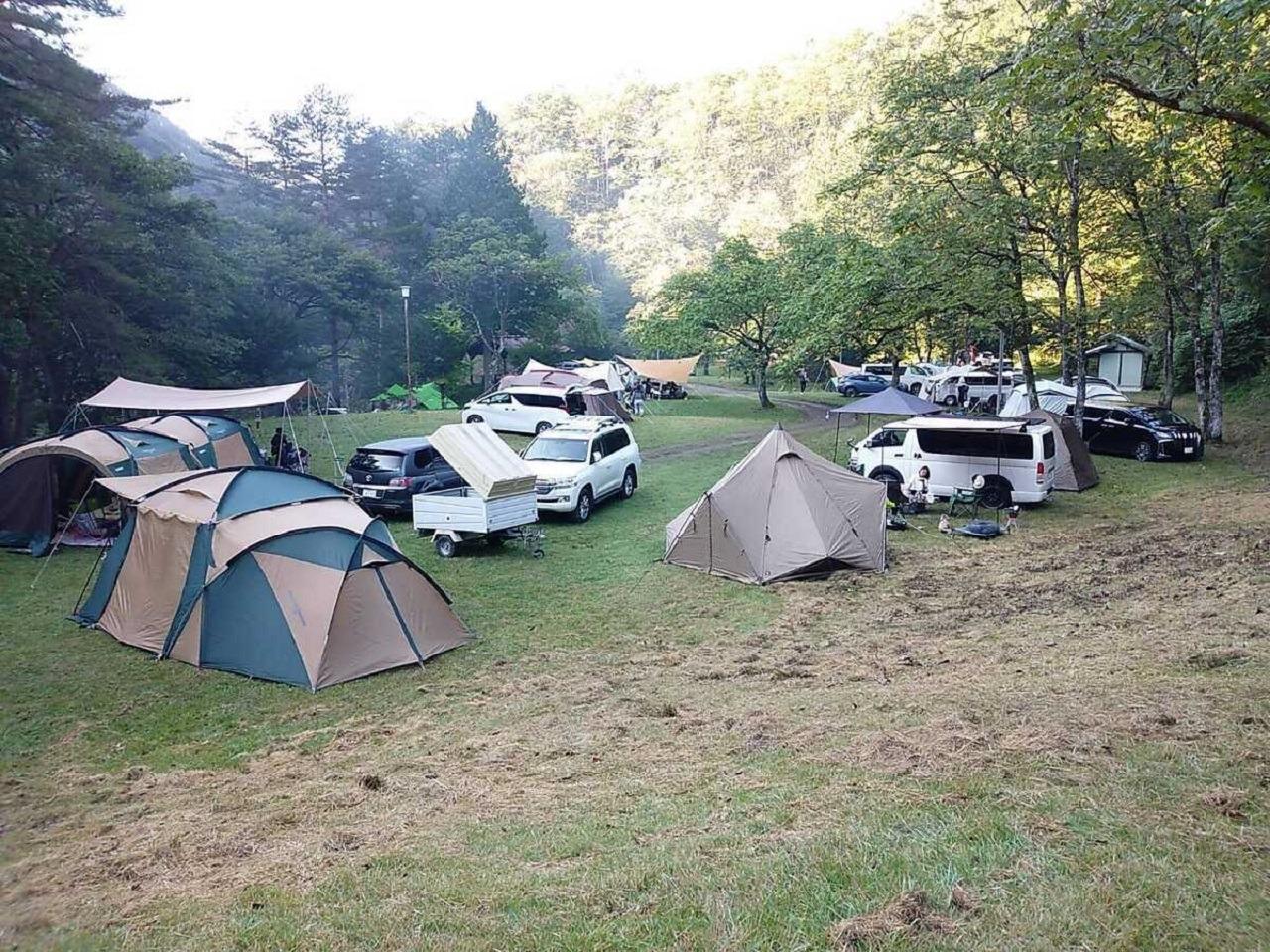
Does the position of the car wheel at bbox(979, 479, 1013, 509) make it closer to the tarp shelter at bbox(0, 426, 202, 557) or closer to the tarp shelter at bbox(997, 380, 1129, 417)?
the tarp shelter at bbox(997, 380, 1129, 417)

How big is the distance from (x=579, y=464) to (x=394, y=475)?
336 centimetres

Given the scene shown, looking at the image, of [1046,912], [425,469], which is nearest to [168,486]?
[425,469]

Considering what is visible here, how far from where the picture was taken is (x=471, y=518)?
12.7m

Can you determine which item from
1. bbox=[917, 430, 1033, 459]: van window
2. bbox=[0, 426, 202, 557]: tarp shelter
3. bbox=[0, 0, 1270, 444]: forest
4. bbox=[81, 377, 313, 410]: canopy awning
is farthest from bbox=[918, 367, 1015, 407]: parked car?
bbox=[0, 426, 202, 557]: tarp shelter

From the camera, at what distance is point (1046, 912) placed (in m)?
3.36

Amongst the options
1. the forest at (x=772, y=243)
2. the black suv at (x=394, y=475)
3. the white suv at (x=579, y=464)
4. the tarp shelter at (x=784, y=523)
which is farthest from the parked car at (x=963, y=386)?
the black suv at (x=394, y=475)

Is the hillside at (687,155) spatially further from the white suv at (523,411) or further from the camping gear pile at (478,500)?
the camping gear pile at (478,500)

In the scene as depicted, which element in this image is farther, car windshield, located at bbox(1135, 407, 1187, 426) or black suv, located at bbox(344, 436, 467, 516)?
car windshield, located at bbox(1135, 407, 1187, 426)

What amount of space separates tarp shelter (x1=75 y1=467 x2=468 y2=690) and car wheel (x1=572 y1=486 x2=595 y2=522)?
606 cm

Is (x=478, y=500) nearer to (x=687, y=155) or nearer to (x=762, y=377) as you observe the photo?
(x=762, y=377)

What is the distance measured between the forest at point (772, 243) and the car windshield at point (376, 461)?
28.3 feet

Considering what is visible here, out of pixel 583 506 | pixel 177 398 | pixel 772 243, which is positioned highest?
pixel 772 243

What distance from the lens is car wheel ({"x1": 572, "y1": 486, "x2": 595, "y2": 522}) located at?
50.8 ft

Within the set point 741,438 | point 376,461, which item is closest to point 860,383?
point 741,438
